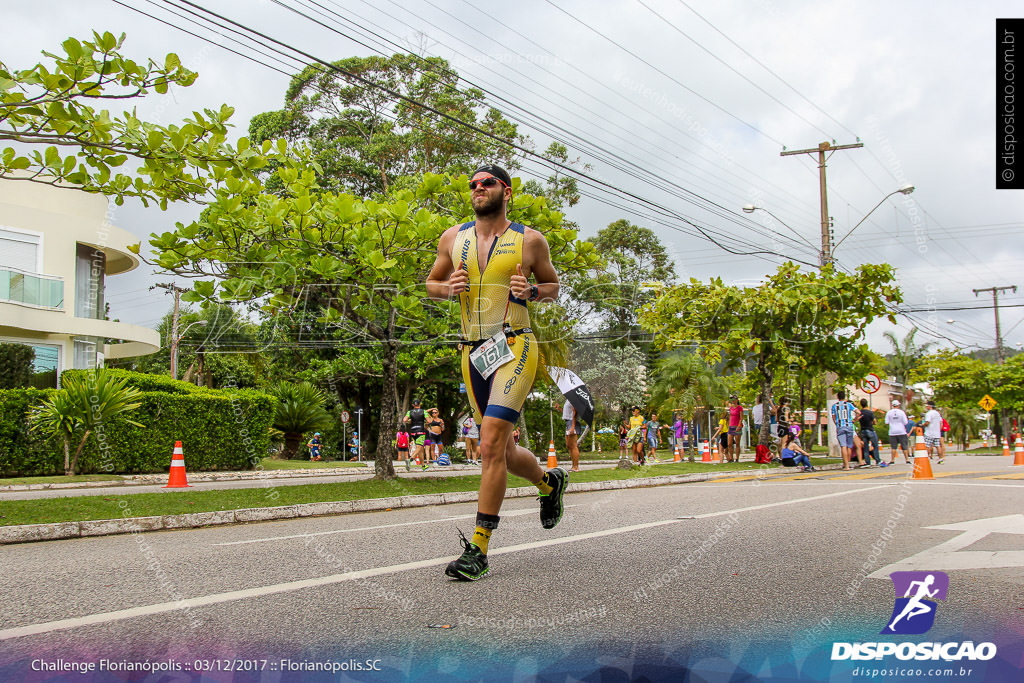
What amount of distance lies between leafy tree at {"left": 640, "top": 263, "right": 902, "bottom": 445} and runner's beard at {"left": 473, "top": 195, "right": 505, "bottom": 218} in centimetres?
1730

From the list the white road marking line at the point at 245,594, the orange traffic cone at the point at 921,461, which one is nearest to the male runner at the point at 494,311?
the white road marking line at the point at 245,594

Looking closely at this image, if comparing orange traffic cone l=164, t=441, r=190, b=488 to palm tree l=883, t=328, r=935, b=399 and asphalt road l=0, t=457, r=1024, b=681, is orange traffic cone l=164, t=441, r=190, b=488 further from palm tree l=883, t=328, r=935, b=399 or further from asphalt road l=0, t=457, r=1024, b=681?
palm tree l=883, t=328, r=935, b=399

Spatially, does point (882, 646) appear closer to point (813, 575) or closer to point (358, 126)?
point (813, 575)

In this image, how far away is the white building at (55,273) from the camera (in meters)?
23.1

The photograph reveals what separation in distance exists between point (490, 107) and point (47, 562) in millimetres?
29139

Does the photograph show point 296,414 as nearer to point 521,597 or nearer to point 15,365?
point 15,365

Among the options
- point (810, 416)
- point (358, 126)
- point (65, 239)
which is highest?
point (358, 126)

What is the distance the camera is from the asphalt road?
8.96 feet

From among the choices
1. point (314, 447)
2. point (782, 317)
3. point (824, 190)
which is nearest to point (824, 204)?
point (824, 190)

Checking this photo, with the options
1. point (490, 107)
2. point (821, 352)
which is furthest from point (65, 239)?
point (821, 352)

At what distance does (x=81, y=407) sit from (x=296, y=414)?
957cm

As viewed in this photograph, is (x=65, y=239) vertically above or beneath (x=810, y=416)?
above

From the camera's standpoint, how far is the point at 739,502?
28.6 feet

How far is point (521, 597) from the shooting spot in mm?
3641
